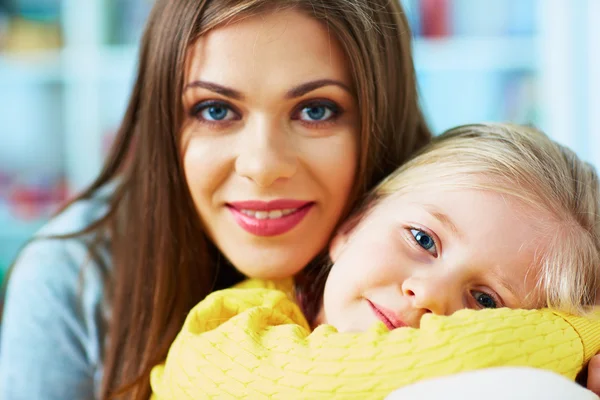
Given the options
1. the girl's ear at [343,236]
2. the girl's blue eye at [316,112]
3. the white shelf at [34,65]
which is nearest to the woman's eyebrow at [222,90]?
the girl's blue eye at [316,112]

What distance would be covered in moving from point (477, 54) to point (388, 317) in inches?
85.9

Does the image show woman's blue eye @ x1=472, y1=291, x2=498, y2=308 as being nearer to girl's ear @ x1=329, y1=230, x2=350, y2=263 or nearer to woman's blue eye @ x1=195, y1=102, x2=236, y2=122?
girl's ear @ x1=329, y1=230, x2=350, y2=263

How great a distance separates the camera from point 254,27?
1033 mm

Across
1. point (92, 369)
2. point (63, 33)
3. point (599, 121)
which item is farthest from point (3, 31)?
point (599, 121)

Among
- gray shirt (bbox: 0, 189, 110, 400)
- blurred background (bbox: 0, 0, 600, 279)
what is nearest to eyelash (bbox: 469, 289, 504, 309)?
gray shirt (bbox: 0, 189, 110, 400)

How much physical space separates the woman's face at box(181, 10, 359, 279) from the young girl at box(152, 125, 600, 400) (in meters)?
0.09


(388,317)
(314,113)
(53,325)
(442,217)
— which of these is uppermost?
(314,113)

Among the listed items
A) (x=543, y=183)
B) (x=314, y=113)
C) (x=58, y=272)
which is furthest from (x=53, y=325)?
(x=543, y=183)

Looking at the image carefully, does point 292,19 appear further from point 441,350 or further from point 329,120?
point 441,350

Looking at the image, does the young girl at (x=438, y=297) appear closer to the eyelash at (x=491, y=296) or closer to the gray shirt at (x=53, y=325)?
the eyelash at (x=491, y=296)

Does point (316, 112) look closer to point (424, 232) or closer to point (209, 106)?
point (209, 106)

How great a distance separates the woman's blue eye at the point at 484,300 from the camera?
905 mm

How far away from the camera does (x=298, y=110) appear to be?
42.7 inches

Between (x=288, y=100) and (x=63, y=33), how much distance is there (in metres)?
2.23
